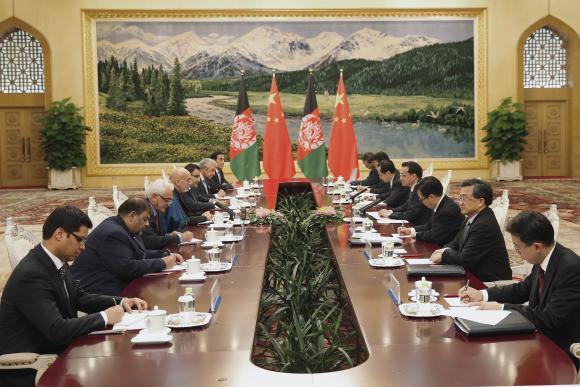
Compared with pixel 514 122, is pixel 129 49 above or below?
above

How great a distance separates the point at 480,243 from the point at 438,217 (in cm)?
104

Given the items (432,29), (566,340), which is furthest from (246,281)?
(432,29)

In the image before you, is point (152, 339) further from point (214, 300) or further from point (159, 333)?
point (214, 300)

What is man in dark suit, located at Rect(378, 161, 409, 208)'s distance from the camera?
861 centimetres

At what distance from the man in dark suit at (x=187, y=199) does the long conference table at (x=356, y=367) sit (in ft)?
10.8

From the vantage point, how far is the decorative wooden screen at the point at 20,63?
1677 cm

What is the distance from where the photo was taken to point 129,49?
16625mm

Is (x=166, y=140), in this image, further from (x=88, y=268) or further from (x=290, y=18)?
(x=88, y=268)

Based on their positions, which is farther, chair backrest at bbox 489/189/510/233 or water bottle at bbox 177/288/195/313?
chair backrest at bbox 489/189/510/233

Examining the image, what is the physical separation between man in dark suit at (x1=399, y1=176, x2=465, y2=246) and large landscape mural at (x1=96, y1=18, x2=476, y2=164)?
1090cm

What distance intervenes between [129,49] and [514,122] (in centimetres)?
842

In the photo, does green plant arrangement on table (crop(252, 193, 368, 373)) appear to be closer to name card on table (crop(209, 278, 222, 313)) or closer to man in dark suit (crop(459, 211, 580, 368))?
name card on table (crop(209, 278, 222, 313))

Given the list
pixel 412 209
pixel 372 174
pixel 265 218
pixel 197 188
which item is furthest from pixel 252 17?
pixel 412 209

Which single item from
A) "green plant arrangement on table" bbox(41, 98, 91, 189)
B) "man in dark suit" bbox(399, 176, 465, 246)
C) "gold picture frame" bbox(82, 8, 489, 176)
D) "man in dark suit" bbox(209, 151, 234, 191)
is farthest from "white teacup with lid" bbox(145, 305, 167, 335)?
"gold picture frame" bbox(82, 8, 489, 176)
